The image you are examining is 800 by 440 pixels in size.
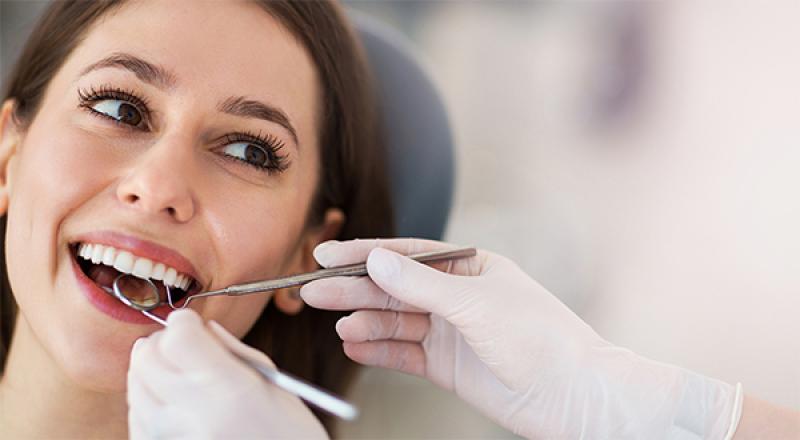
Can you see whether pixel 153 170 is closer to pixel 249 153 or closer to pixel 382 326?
pixel 249 153

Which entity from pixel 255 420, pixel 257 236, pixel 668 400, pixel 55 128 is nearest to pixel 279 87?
pixel 257 236

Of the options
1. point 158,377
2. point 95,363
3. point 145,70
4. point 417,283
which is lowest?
point 95,363

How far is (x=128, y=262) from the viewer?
3.56ft

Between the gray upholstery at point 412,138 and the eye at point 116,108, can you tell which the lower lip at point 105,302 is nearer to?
the eye at point 116,108

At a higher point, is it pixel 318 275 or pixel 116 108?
pixel 116 108

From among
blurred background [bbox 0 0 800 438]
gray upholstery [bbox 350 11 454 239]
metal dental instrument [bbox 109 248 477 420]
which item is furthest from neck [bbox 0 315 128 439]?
blurred background [bbox 0 0 800 438]

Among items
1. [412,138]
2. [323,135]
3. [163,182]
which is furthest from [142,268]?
[412,138]

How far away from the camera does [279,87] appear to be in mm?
1258

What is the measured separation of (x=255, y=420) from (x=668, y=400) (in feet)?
2.16

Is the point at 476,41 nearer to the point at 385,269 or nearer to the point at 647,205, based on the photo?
the point at 647,205

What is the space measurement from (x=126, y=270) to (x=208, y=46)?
1.26 ft

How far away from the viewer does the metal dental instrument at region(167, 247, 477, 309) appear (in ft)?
3.48

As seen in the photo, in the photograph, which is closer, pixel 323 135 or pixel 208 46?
pixel 208 46

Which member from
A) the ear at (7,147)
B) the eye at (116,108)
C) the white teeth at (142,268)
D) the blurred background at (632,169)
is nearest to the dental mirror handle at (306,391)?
the white teeth at (142,268)
